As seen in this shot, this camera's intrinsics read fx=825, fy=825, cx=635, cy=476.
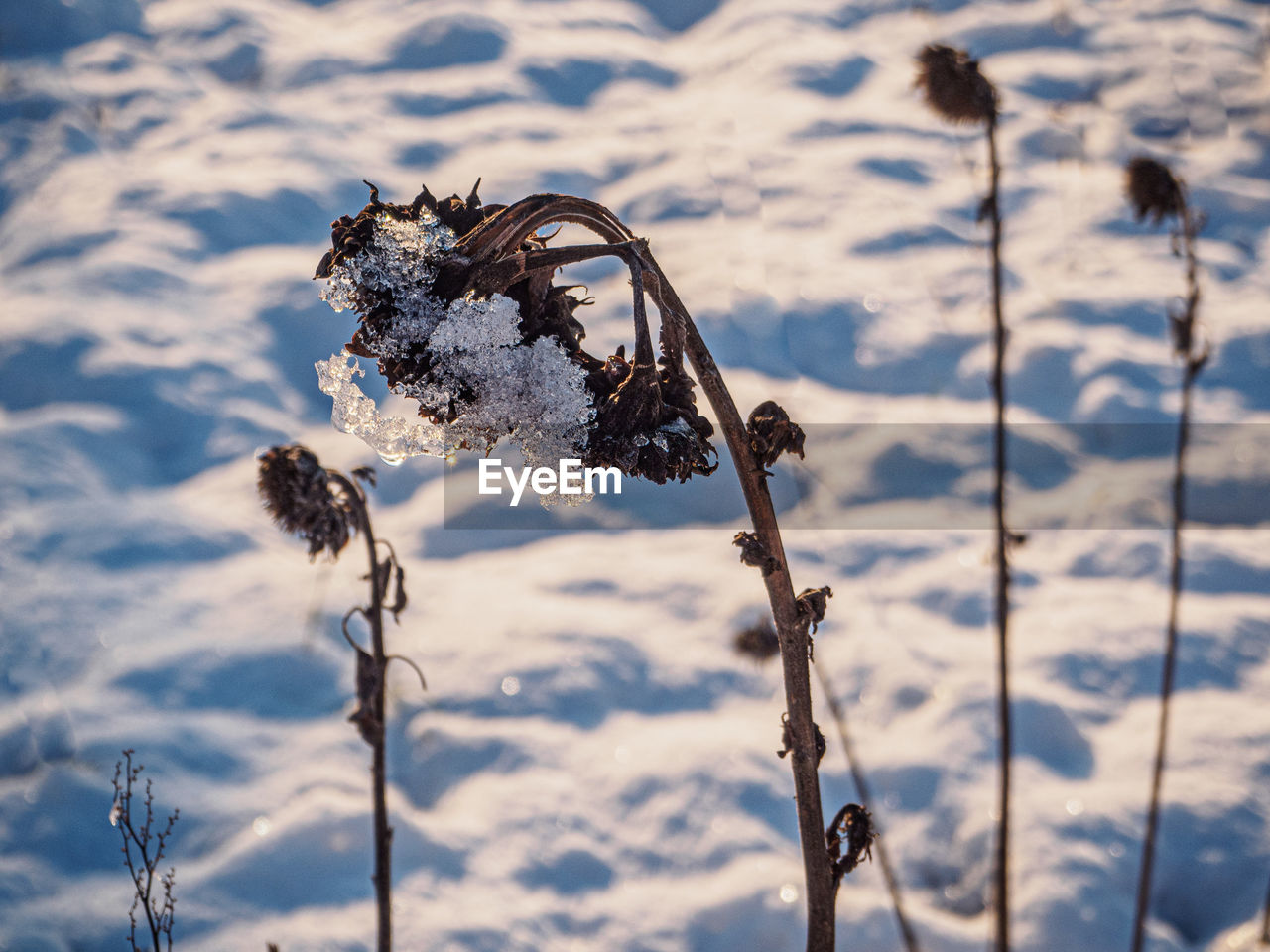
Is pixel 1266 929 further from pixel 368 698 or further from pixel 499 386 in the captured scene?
pixel 499 386

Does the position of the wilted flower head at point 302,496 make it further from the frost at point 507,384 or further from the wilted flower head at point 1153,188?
the wilted flower head at point 1153,188

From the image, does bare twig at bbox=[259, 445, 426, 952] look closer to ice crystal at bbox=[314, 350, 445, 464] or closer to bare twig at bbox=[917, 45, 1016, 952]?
ice crystal at bbox=[314, 350, 445, 464]

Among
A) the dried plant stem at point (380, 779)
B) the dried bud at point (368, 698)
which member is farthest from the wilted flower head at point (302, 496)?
the dried bud at point (368, 698)

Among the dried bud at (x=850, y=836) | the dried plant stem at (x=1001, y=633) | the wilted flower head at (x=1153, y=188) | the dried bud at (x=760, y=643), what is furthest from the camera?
the dried bud at (x=760, y=643)

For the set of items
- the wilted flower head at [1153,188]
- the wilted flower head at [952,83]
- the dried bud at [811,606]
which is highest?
the wilted flower head at [952,83]

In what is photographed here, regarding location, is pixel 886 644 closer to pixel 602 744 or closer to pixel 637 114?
pixel 602 744

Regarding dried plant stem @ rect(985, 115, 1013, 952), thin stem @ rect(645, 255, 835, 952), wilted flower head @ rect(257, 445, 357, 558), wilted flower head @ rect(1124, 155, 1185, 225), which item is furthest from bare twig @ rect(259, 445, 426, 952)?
wilted flower head @ rect(1124, 155, 1185, 225)

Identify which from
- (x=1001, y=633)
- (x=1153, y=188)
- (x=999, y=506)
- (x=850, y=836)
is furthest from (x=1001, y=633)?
(x=1153, y=188)
